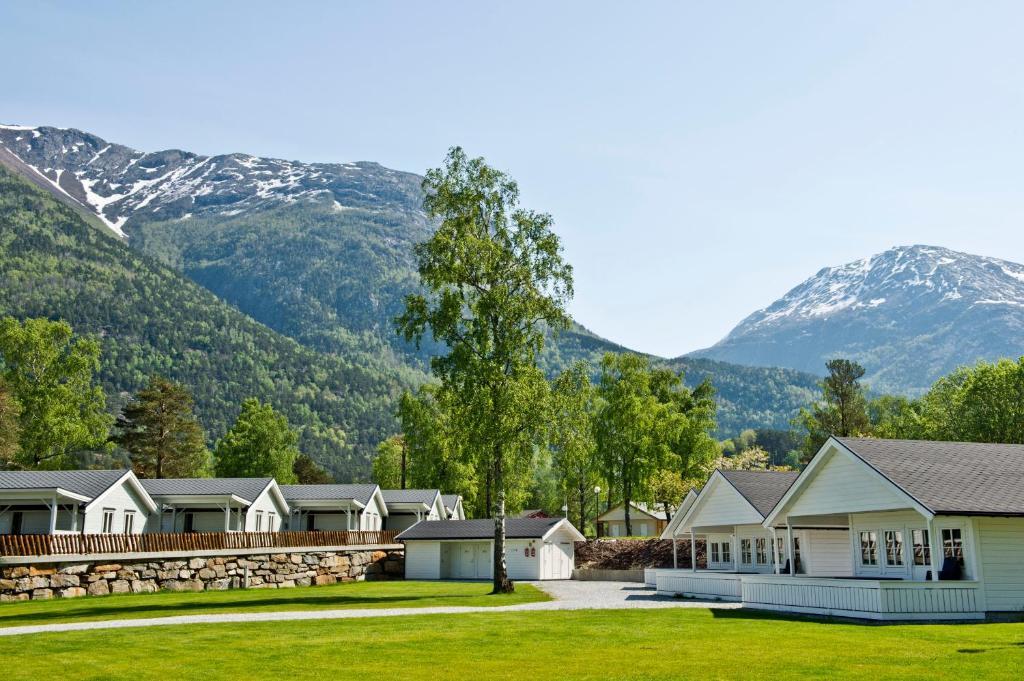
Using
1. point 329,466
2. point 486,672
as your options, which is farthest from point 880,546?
point 329,466

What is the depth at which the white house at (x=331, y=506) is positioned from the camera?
2493 inches

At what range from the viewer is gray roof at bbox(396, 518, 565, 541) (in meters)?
56.9

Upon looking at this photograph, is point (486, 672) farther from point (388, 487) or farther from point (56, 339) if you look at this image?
point (388, 487)

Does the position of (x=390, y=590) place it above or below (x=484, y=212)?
below

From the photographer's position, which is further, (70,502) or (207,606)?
(70,502)

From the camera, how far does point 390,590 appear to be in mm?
44375

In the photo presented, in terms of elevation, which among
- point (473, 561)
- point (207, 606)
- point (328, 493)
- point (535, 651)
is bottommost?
point (207, 606)

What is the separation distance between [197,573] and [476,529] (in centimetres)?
1947

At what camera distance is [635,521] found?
9794 cm

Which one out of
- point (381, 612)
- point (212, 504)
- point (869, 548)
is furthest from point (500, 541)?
point (212, 504)

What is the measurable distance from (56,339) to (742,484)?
54691 mm

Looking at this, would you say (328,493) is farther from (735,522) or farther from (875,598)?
(875,598)

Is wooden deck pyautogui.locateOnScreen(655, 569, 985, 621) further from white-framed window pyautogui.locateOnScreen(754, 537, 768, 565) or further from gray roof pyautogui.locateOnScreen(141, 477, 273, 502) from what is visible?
gray roof pyautogui.locateOnScreen(141, 477, 273, 502)

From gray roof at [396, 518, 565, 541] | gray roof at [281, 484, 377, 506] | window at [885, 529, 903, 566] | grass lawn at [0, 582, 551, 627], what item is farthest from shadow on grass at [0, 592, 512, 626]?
gray roof at [281, 484, 377, 506]
